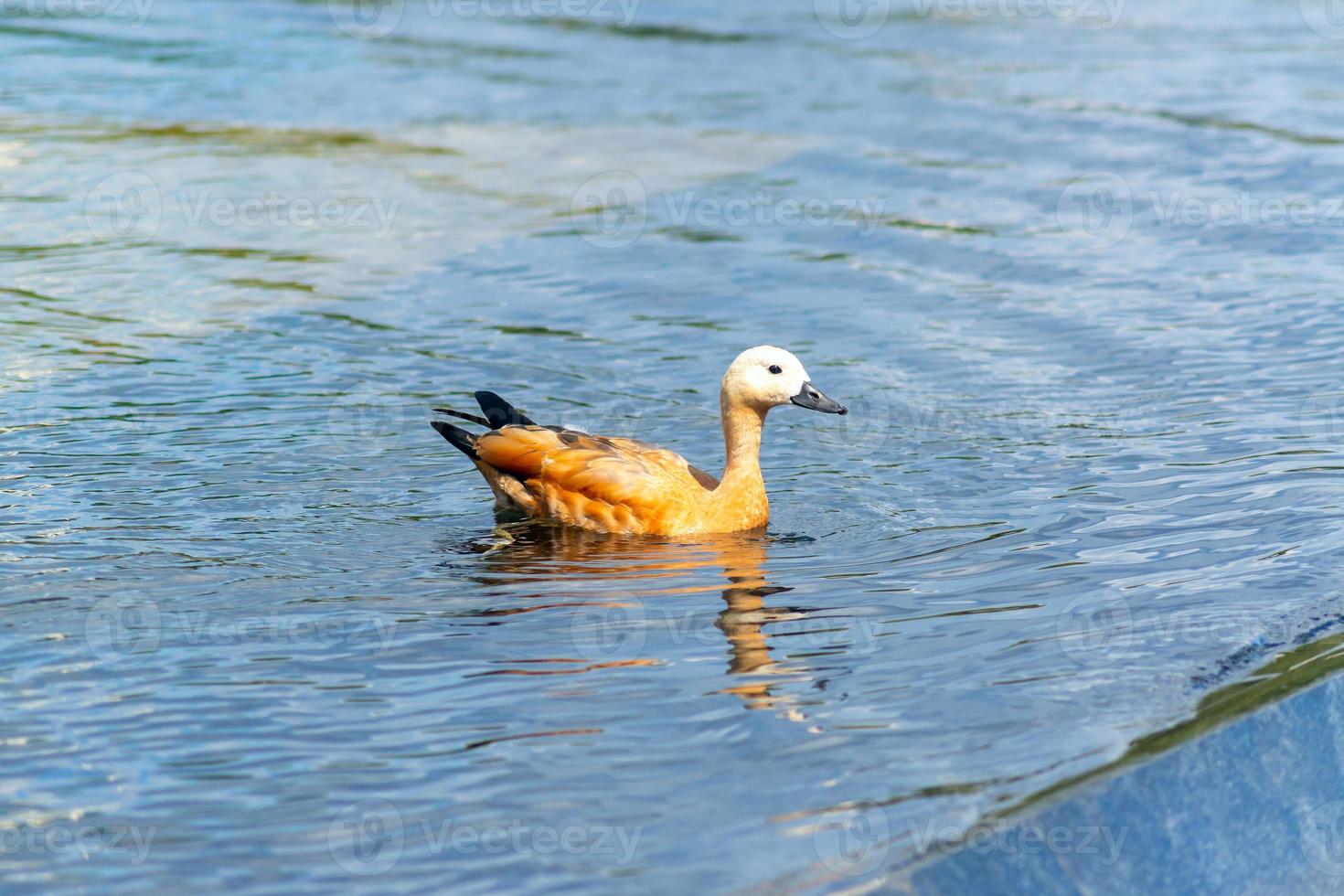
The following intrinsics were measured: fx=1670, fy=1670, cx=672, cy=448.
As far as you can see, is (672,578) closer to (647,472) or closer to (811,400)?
(647,472)

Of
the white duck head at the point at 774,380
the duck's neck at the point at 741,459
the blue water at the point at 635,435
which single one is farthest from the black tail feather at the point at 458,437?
the white duck head at the point at 774,380

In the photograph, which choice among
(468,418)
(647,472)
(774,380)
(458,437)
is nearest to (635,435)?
(468,418)

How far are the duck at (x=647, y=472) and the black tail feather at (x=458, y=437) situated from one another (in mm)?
10

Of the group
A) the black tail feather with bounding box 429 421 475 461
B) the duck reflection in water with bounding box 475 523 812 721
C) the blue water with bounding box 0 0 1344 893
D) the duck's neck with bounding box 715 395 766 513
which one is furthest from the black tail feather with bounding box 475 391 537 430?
the duck's neck with bounding box 715 395 766 513

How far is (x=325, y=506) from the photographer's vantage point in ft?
29.1

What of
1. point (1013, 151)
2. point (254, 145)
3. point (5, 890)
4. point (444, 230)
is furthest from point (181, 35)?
point (5, 890)

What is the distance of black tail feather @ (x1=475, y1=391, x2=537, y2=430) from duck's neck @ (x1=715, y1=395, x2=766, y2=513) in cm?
121

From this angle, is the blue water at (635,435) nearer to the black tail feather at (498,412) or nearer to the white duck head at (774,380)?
the black tail feather at (498,412)

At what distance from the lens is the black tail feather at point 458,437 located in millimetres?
9375

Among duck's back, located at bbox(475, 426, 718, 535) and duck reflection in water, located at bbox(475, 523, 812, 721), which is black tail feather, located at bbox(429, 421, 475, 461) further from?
duck reflection in water, located at bbox(475, 523, 812, 721)

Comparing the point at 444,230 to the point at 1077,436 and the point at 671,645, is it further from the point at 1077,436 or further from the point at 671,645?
the point at 671,645

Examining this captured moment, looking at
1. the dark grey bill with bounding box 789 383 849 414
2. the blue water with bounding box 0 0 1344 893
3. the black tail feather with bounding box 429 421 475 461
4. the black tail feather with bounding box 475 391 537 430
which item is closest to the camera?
Result: the blue water with bounding box 0 0 1344 893

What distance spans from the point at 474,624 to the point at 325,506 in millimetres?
1902

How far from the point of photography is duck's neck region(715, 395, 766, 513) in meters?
8.91
